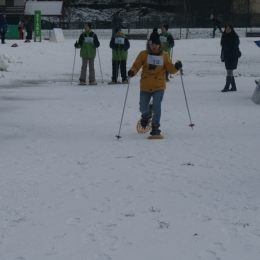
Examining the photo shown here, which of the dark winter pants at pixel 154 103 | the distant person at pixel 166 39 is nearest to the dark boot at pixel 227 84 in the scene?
the distant person at pixel 166 39

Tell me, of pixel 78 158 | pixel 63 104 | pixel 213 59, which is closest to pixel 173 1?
pixel 213 59

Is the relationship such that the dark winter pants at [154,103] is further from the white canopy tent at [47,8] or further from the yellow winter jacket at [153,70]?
the white canopy tent at [47,8]

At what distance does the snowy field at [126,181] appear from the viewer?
554 centimetres

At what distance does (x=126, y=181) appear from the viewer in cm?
773

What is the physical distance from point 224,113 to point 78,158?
5399 mm

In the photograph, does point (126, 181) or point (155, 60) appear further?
point (155, 60)

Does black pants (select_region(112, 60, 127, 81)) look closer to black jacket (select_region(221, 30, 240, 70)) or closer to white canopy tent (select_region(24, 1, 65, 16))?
black jacket (select_region(221, 30, 240, 70))

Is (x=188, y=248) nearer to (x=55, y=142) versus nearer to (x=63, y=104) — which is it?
(x=55, y=142)

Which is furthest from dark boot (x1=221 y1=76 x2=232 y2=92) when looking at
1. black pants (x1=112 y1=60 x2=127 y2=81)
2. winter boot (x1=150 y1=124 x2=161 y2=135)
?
winter boot (x1=150 y1=124 x2=161 y2=135)

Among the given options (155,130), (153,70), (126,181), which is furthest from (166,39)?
(126,181)

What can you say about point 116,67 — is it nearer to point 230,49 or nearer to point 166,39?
point 166,39

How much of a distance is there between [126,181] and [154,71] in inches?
141

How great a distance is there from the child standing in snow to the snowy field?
1.39 feet

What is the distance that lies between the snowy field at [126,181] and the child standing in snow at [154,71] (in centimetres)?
42
